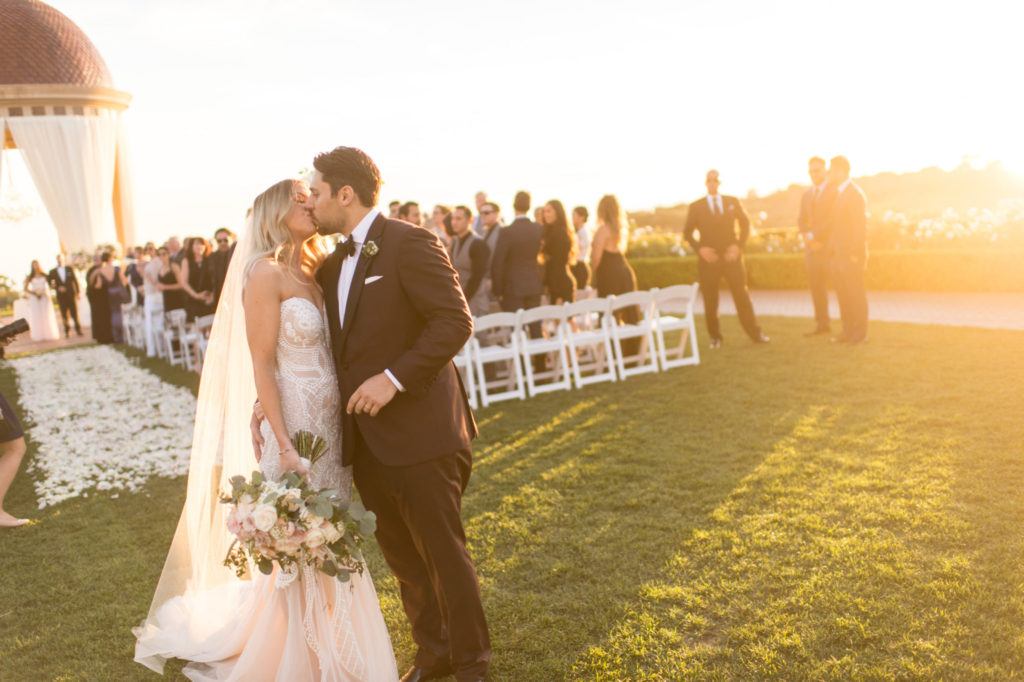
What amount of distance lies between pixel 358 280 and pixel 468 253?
6.31m

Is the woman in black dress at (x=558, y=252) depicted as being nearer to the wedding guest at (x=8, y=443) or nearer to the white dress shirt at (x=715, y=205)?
the white dress shirt at (x=715, y=205)

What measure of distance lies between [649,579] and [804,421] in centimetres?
328

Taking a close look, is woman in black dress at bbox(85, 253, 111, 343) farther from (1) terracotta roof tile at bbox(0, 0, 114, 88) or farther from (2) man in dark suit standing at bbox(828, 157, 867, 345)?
(1) terracotta roof tile at bbox(0, 0, 114, 88)

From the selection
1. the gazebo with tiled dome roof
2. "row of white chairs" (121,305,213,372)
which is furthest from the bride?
the gazebo with tiled dome roof

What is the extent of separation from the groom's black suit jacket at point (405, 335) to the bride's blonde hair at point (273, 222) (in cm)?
29

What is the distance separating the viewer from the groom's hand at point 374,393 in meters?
2.94

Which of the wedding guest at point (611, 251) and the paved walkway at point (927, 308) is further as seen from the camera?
the paved walkway at point (927, 308)

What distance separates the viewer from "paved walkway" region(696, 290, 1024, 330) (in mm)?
11531

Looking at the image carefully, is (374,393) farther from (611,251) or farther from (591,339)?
(611,251)

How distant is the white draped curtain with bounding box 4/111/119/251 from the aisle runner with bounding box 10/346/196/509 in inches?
840

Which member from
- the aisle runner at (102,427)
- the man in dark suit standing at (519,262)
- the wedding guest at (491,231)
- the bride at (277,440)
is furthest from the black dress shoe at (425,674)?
the man in dark suit standing at (519,262)

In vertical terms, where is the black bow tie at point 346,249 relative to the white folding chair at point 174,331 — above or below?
above

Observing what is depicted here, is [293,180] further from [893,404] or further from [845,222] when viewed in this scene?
[845,222]

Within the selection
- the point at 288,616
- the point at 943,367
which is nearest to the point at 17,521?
the point at 288,616
